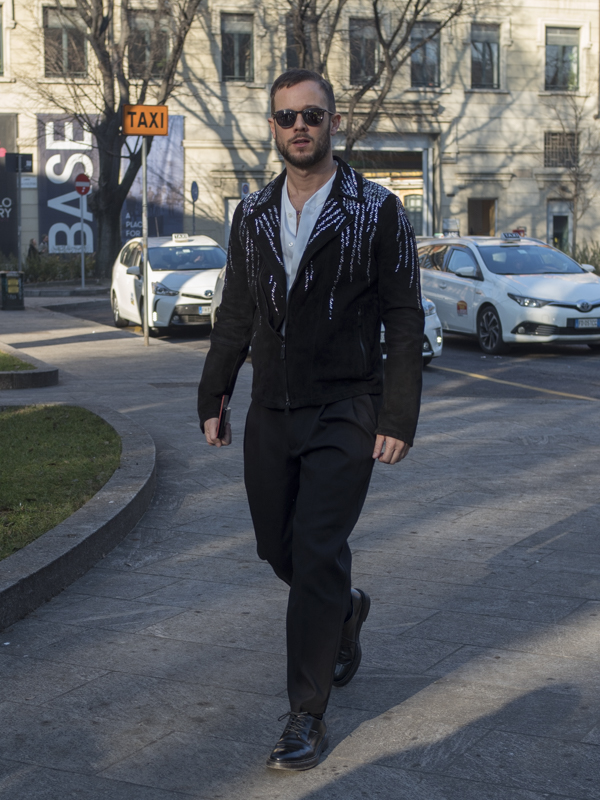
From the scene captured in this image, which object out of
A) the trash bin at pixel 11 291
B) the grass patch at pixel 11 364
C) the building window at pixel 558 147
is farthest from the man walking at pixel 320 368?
the building window at pixel 558 147

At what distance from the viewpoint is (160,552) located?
18.0 feet

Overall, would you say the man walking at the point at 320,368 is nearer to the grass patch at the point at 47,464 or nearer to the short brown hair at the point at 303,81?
the short brown hair at the point at 303,81

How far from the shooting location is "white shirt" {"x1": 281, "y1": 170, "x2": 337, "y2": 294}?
3.33 meters

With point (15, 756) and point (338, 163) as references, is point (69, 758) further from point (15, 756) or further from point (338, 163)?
point (338, 163)

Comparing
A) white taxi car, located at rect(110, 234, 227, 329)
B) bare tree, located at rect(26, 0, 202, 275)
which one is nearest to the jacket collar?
white taxi car, located at rect(110, 234, 227, 329)

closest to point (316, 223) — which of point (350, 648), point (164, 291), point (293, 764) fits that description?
point (350, 648)

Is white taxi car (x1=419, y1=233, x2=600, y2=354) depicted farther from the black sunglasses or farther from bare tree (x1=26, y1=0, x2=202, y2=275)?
bare tree (x1=26, y1=0, x2=202, y2=275)

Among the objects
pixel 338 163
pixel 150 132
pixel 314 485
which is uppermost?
pixel 150 132

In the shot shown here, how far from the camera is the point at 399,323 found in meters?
3.33

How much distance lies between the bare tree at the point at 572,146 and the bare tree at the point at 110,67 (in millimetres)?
14005

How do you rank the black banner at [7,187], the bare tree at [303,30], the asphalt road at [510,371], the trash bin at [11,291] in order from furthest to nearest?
the black banner at [7,187]
the bare tree at [303,30]
the trash bin at [11,291]
the asphalt road at [510,371]

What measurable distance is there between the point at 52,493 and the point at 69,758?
302 centimetres

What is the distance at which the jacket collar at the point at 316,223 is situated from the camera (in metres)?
3.28

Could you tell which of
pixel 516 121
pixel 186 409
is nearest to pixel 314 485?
pixel 186 409
